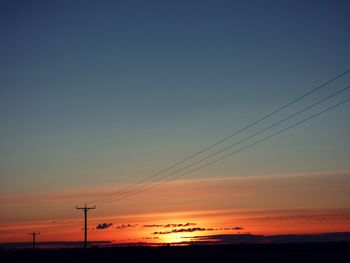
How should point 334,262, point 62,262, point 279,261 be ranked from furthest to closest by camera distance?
point 62,262 → point 279,261 → point 334,262

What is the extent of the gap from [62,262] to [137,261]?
12440 mm

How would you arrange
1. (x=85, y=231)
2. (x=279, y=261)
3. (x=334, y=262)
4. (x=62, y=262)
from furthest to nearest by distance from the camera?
(x=85, y=231) → (x=62, y=262) → (x=279, y=261) → (x=334, y=262)

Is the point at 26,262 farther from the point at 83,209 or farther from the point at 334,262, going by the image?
the point at 334,262

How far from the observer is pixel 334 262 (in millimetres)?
53000

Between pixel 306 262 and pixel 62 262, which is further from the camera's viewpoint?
pixel 62 262

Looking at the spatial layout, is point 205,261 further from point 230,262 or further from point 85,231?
point 85,231

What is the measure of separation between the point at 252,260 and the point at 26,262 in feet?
109

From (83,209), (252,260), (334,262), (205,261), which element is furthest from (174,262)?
(83,209)

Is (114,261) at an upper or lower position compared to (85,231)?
lower

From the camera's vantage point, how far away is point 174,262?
60.8 m

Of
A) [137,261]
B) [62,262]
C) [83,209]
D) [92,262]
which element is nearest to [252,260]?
[137,261]

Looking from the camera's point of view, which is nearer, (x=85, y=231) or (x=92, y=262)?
(x=92, y=262)

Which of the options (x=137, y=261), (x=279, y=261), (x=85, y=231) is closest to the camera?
(x=279, y=261)

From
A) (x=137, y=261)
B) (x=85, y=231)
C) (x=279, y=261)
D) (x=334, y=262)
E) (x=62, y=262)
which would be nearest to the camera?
(x=334, y=262)
